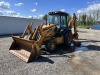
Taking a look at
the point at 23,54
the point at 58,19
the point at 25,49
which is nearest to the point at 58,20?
the point at 58,19

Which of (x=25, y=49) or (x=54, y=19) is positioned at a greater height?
(x=54, y=19)

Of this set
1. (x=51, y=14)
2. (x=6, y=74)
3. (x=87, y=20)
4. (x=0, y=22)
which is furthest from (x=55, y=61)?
(x=87, y=20)

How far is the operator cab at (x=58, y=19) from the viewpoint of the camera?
10195mm

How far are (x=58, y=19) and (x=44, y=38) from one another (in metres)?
2.15

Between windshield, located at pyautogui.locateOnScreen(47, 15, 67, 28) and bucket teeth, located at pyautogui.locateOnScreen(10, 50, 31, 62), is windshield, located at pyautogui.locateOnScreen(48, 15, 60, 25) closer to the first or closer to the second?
windshield, located at pyautogui.locateOnScreen(47, 15, 67, 28)

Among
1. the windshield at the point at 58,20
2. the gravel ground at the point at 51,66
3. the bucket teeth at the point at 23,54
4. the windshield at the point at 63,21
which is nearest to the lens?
the gravel ground at the point at 51,66

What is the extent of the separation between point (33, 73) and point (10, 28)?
16019 millimetres

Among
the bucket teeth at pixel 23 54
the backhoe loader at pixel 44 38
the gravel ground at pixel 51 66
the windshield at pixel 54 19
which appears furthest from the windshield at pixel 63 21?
the bucket teeth at pixel 23 54

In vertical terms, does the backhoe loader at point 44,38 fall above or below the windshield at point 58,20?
below

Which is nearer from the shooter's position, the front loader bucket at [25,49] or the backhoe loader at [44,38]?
the front loader bucket at [25,49]

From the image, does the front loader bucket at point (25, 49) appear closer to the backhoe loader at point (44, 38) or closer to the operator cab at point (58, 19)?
the backhoe loader at point (44, 38)

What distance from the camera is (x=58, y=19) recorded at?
1026 centimetres

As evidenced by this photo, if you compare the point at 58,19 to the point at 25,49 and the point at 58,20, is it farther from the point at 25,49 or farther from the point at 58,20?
the point at 25,49

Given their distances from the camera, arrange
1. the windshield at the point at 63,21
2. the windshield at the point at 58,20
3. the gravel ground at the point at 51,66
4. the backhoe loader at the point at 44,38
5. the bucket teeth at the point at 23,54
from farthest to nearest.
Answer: the windshield at the point at 63,21, the windshield at the point at 58,20, the backhoe loader at the point at 44,38, the bucket teeth at the point at 23,54, the gravel ground at the point at 51,66
